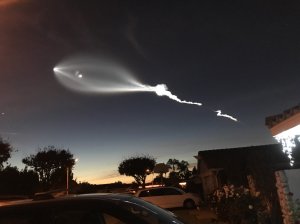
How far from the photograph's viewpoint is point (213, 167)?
29.0 m

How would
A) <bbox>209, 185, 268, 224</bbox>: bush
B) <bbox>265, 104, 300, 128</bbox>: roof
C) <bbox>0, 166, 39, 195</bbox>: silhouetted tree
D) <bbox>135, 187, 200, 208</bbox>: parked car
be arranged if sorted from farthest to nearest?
<bbox>0, 166, 39, 195</bbox>: silhouetted tree
<bbox>135, 187, 200, 208</bbox>: parked car
<bbox>209, 185, 268, 224</bbox>: bush
<bbox>265, 104, 300, 128</bbox>: roof

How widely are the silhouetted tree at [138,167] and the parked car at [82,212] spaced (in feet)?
228

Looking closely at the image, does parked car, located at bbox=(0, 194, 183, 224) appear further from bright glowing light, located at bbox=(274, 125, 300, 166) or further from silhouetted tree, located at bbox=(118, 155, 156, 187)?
silhouetted tree, located at bbox=(118, 155, 156, 187)

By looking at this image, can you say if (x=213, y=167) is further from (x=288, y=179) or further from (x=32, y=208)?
(x=32, y=208)

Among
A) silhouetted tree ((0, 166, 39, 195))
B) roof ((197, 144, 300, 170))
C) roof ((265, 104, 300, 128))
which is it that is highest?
silhouetted tree ((0, 166, 39, 195))

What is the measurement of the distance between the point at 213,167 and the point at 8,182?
2550cm

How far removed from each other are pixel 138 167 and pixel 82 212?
70654 mm

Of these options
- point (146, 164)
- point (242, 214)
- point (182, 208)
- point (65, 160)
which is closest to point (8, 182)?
point (65, 160)

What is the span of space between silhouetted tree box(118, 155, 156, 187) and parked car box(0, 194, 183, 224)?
69.6 m

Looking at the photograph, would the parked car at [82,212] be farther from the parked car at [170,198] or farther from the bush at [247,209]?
the parked car at [170,198]

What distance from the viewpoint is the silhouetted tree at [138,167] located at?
73625 millimetres

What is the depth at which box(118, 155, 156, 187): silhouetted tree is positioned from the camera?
2899 inches

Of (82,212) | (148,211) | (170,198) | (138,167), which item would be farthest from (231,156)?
(138,167)

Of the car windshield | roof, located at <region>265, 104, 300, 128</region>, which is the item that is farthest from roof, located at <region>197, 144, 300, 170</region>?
the car windshield
